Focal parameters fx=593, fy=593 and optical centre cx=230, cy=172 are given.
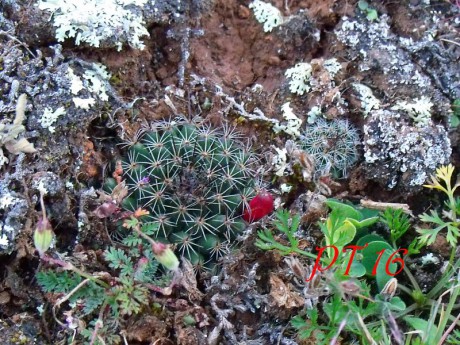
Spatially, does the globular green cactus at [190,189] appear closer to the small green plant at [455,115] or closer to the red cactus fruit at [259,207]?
the red cactus fruit at [259,207]

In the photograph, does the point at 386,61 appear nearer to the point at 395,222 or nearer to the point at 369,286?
the point at 395,222

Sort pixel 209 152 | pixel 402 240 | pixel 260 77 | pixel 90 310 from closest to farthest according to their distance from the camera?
pixel 90 310 → pixel 209 152 → pixel 402 240 → pixel 260 77

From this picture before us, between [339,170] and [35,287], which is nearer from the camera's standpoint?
[35,287]

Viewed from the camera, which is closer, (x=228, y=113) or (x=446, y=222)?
(x=446, y=222)

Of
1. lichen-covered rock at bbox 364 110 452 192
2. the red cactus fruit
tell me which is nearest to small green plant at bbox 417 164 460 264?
lichen-covered rock at bbox 364 110 452 192

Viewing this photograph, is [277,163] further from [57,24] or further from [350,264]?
[57,24]

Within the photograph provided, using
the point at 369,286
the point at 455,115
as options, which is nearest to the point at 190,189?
the point at 369,286

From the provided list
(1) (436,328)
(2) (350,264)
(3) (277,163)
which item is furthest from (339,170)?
(1) (436,328)
